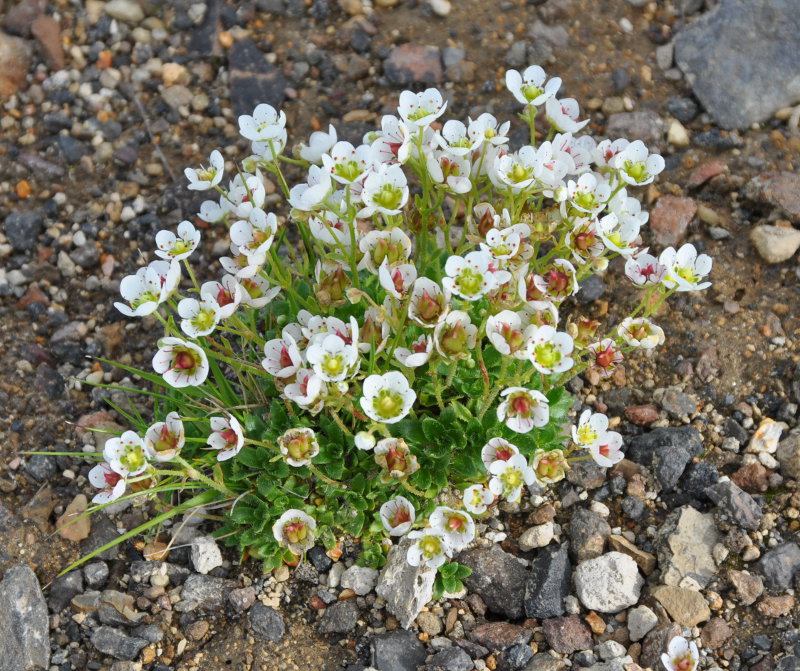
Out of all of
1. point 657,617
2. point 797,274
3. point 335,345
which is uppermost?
point 335,345

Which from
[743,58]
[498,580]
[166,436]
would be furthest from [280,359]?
[743,58]

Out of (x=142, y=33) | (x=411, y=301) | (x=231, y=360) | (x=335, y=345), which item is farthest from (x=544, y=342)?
(x=142, y=33)

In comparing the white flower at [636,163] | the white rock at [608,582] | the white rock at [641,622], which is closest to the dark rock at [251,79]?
the white flower at [636,163]

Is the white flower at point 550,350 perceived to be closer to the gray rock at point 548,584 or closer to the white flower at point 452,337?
the white flower at point 452,337

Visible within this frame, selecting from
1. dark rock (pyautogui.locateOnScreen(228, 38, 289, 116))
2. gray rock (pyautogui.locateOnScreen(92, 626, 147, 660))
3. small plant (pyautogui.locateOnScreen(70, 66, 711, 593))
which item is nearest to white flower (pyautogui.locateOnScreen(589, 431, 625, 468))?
small plant (pyautogui.locateOnScreen(70, 66, 711, 593))

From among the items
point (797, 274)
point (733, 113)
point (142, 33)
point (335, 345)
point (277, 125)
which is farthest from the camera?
point (142, 33)

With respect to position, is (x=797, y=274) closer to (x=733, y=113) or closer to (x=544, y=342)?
(x=733, y=113)

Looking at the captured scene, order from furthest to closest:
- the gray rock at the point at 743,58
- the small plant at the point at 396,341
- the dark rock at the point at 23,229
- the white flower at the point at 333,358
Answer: the gray rock at the point at 743,58 → the dark rock at the point at 23,229 → the small plant at the point at 396,341 → the white flower at the point at 333,358
